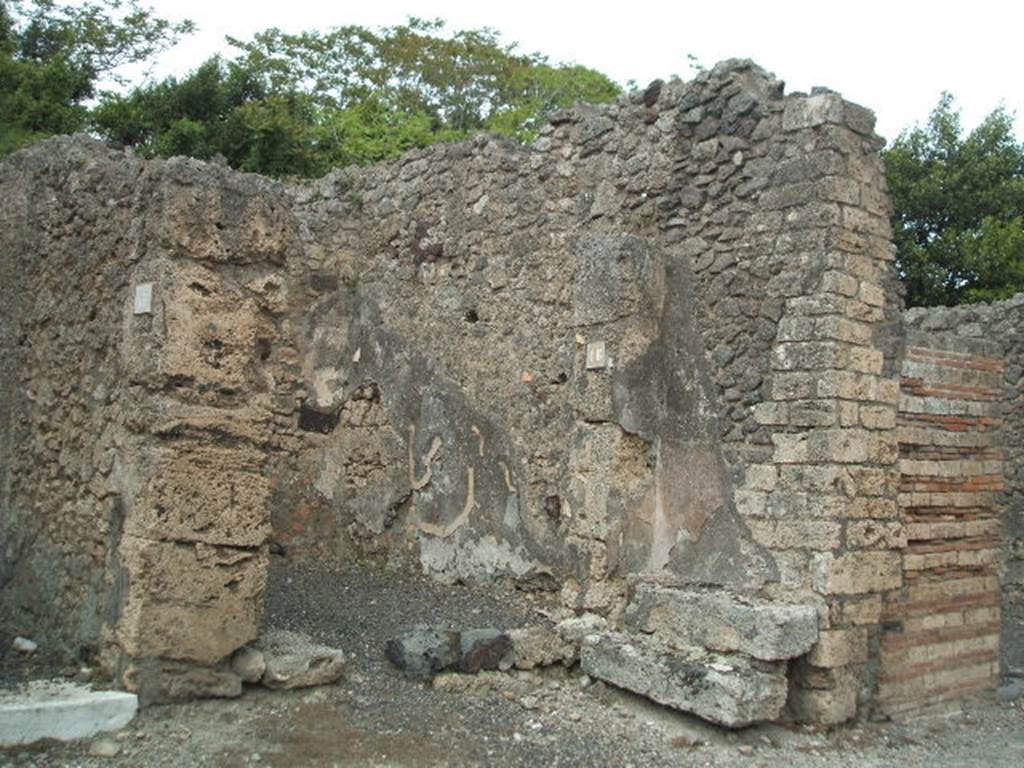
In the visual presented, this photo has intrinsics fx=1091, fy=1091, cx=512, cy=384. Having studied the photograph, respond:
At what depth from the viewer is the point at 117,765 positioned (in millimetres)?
4195

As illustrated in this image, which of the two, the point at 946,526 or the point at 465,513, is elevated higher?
the point at 946,526

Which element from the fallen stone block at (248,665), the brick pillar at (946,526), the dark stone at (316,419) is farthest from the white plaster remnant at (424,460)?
the brick pillar at (946,526)

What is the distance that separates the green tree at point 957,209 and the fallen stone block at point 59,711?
13.3m

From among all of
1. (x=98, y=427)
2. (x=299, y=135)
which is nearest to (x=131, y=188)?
(x=98, y=427)

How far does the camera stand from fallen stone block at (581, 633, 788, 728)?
5.20 metres

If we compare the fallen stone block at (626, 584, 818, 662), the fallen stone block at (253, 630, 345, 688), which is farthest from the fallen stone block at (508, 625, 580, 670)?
the fallen stone block at (253, 630, 345, 688)

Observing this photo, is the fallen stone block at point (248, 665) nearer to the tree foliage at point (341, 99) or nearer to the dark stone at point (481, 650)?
the dark stone at point (481, 650)

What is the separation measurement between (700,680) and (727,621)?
382mm

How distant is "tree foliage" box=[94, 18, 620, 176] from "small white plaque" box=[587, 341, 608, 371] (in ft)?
26.5

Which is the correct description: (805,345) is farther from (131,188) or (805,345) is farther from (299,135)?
(299,135)

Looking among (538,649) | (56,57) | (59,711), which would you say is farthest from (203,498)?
(56,57)

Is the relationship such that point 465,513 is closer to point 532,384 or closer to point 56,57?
point 532,384

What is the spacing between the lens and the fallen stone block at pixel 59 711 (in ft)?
13.9

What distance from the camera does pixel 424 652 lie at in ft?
18.7
